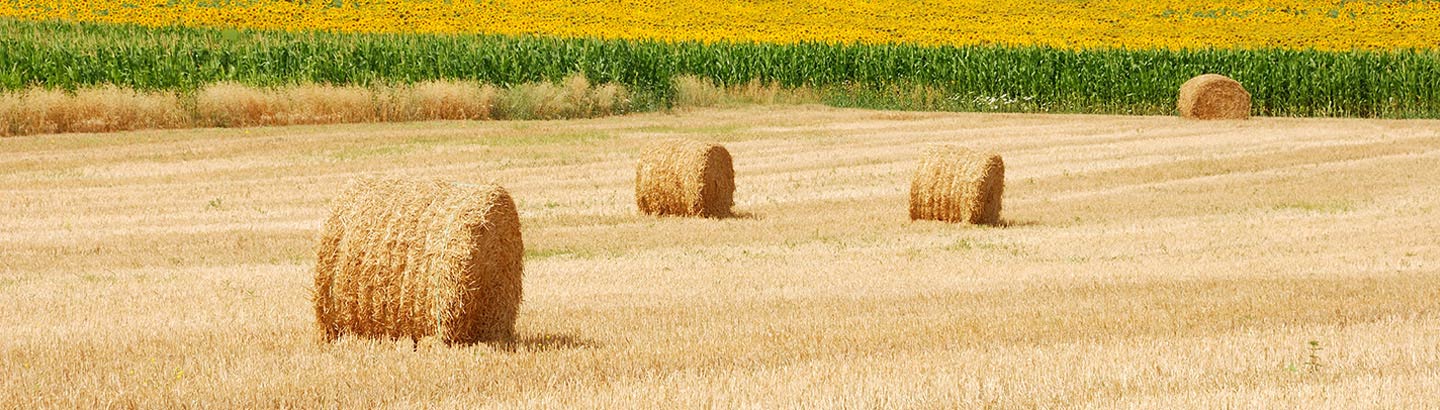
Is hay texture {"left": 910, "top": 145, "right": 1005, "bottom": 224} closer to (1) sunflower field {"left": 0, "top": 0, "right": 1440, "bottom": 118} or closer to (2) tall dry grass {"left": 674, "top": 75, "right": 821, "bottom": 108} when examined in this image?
(1) sunflower field {"left": 0, "top": 0, "right": 1440, "bottom": 118}

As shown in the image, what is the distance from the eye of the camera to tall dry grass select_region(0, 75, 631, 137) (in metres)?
26.8

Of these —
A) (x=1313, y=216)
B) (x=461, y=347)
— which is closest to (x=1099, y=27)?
(x=1313, y=216)

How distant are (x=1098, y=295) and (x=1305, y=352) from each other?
259 centimetres

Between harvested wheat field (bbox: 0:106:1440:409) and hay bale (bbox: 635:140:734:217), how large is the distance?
258 mm

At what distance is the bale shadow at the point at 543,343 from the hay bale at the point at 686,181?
7976 millimetres

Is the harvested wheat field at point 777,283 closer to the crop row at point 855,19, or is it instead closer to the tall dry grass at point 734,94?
the tall dry grass at point 734,94

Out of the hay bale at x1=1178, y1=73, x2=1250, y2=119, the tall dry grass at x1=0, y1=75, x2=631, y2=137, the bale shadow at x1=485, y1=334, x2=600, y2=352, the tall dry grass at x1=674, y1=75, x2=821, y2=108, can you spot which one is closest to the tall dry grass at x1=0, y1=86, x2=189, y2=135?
the tall dry grass at x1=0, y1=75, x2=631, y2=137

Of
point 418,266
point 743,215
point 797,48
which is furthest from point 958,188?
point 797,48

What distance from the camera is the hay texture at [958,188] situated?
55.3ft

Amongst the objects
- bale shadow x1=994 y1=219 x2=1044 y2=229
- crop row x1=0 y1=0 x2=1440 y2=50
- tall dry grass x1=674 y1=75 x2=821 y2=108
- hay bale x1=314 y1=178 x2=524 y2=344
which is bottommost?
bale shadow x1=994 y1=219 x2=1044 y2=229

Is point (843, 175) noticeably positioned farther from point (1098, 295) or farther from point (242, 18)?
point (242, 18)

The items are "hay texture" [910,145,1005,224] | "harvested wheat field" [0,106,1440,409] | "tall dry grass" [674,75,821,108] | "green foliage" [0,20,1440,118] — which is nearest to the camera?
"harvested wheat field" [0,106,1440,409]

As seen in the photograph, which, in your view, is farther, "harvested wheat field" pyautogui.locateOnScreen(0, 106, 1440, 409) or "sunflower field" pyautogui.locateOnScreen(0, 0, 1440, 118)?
"sunflower field" pyautogui.locateOnScreen(0, 0, 1440, 118)

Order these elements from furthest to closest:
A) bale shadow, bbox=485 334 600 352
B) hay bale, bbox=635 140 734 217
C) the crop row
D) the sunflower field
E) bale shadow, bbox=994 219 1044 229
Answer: the crop row → the sunflower field → hay bale, bbox=635 140 734 217 → bale shadow, bbox=994 219 1044 229 → bale shadow, bbox=485 334 600 352
